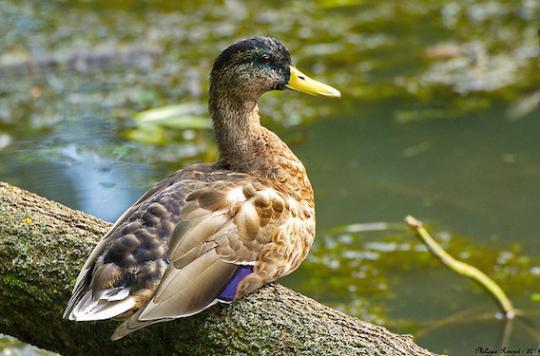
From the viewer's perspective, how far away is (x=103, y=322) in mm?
3020

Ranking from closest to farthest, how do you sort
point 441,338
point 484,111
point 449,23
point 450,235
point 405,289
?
point 441,338, point 405,289, point 450,235, point 484,111, point 449,23

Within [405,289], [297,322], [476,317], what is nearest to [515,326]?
[476,317]

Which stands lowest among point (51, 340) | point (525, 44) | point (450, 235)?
Result: point (51, 340)

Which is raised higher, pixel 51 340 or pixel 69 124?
pixel 69 124

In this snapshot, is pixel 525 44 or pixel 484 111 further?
pixel 525 44

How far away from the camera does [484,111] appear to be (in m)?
6.72

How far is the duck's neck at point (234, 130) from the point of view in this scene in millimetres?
3569

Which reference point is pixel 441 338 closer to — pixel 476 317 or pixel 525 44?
pixel 476 317

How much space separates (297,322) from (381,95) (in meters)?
4.42

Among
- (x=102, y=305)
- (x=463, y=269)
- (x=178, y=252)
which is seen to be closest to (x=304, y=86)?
(x=178, y=252)

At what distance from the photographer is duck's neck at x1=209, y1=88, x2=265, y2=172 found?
141 inches

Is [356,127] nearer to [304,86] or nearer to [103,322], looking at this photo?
[304,86]

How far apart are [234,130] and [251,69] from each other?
25 cm

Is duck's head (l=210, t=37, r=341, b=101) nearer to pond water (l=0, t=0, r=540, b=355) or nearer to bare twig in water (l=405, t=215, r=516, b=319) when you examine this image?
bare twig in water (l=405, t=215, r=516, b=319)
